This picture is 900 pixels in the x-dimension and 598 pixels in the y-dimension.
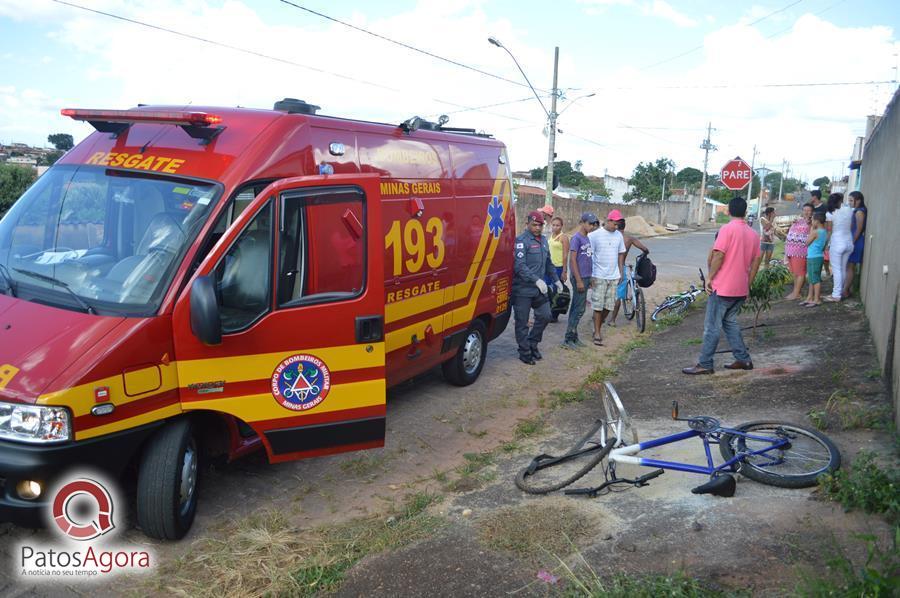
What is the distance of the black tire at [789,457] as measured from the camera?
435cm

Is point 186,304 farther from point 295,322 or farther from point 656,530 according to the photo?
point 656,530

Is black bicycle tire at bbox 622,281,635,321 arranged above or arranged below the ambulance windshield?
below

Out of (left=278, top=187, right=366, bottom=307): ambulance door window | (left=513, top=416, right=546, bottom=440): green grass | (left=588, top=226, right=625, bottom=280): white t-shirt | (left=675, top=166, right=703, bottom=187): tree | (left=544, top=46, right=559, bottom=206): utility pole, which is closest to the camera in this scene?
(left=278, top=187, right=366, bottom=307): ambulance door window

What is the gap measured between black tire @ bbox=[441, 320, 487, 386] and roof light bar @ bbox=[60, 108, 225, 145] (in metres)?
3.85

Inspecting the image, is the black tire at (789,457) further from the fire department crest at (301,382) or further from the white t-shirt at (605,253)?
the white t-shirt at (605,253)

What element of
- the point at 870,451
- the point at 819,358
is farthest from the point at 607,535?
the point at 819,358

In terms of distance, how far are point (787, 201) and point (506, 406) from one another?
76.2 m

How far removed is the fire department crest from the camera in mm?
4453

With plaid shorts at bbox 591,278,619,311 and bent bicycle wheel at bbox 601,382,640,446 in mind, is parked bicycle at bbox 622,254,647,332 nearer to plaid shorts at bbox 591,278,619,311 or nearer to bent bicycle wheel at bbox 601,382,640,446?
plaid shorts at bbox 591,278,619,311

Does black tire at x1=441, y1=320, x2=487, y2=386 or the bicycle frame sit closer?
the bicycle frame

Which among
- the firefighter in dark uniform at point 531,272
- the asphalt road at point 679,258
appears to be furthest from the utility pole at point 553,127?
the firefighter in dark uniform at point 531,272

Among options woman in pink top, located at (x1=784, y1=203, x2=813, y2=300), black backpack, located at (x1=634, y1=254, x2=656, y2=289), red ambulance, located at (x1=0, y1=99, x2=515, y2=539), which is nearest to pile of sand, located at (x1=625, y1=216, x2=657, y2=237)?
woman in pink top, located at (x1=784, y1=203, x2=813, y2=300)

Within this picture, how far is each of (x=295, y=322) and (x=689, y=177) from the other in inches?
3701

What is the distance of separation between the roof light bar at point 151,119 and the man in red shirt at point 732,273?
4.99m
